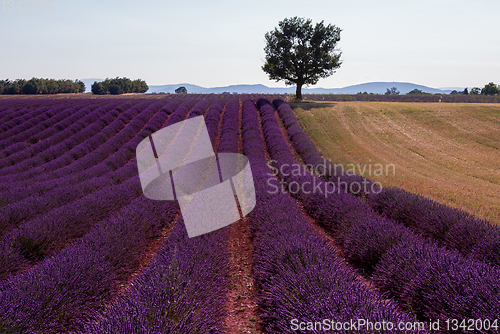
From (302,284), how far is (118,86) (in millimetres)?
67583

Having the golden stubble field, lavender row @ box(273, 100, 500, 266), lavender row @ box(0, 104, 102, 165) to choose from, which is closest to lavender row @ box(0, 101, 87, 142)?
Result: lavender row @ box(0, 104, 102, 165)

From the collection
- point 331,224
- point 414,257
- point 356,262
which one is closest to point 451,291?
point 414,257

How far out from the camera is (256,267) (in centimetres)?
378

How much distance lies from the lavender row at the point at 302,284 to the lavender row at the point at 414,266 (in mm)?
396

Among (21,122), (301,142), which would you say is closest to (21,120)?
(21,122)

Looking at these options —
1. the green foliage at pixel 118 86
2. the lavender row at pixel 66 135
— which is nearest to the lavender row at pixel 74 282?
the lavender row at pixel 66 135

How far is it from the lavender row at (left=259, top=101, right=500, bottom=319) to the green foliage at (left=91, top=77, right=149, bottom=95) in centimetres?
6556

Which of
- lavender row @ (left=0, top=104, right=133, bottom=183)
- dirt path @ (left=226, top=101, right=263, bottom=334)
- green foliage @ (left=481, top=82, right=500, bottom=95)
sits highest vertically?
green foliage @ (left=481, top=82, right=500, bottom=95)

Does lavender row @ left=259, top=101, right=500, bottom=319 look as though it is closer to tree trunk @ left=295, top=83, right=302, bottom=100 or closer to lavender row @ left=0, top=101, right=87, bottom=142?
lavender row @ left=0, top=101, right=87, bottom=142

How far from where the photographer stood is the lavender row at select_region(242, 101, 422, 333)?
222cm

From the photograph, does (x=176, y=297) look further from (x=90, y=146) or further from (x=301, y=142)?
(x=90, y=146)

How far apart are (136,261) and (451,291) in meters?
4.12

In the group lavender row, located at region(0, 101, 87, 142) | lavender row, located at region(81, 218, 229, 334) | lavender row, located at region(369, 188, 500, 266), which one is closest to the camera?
lavender row, located at region(81, 218, 229, 334)

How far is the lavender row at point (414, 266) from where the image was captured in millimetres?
2475
